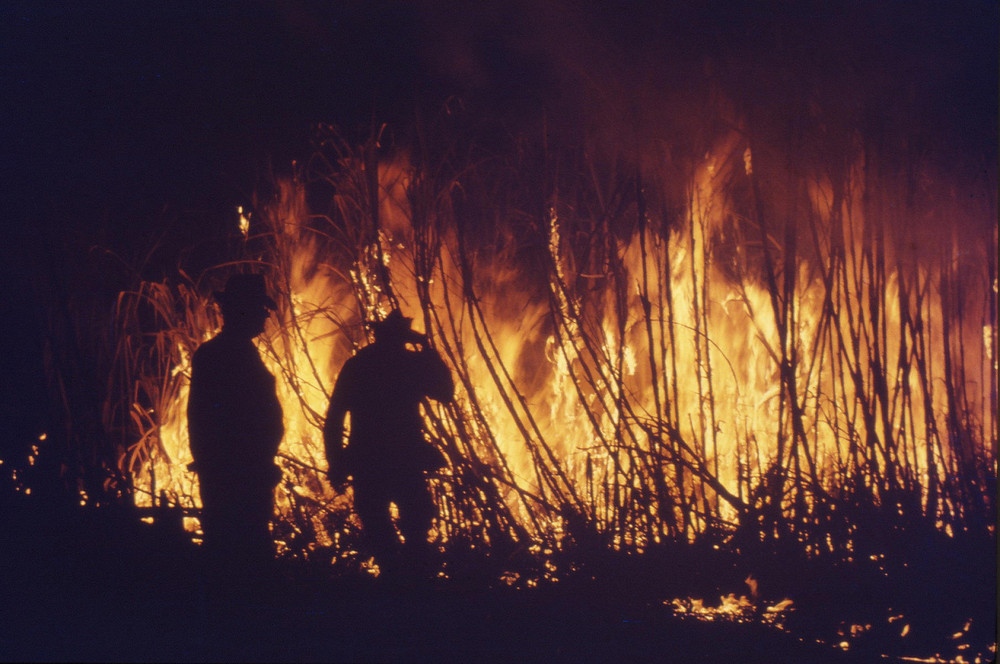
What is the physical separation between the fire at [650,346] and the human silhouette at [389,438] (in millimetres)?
100

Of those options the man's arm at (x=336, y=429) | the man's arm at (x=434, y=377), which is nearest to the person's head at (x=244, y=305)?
the man's arm at (x=336, y=429)

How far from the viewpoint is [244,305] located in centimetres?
303

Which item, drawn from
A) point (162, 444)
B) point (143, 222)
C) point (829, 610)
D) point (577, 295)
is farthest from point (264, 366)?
point (829, 610)

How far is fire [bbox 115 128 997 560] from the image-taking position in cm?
306

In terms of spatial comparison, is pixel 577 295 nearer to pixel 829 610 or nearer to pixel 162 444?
pixel 829 610

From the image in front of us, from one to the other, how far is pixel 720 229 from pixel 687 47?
803 millimetres

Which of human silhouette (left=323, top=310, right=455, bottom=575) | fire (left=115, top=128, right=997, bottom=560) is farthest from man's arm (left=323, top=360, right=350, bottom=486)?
fire (left=115, top=128, right=997, bottom=560)

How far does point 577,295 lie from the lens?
3.20m

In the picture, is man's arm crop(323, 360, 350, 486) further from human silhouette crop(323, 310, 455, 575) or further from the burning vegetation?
the burning vegetation

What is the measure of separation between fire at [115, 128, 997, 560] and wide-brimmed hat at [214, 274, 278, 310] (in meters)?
0.21

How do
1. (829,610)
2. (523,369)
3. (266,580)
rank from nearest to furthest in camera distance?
(829,610)
(266,580)
(523,369)

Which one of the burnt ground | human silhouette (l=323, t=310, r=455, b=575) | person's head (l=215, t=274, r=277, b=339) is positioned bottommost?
the burnt ground

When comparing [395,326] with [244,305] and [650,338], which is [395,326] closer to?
[244,305]

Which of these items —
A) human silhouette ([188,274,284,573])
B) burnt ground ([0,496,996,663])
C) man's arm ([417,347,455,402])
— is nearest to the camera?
burnt ground ([0,496,996,663])
